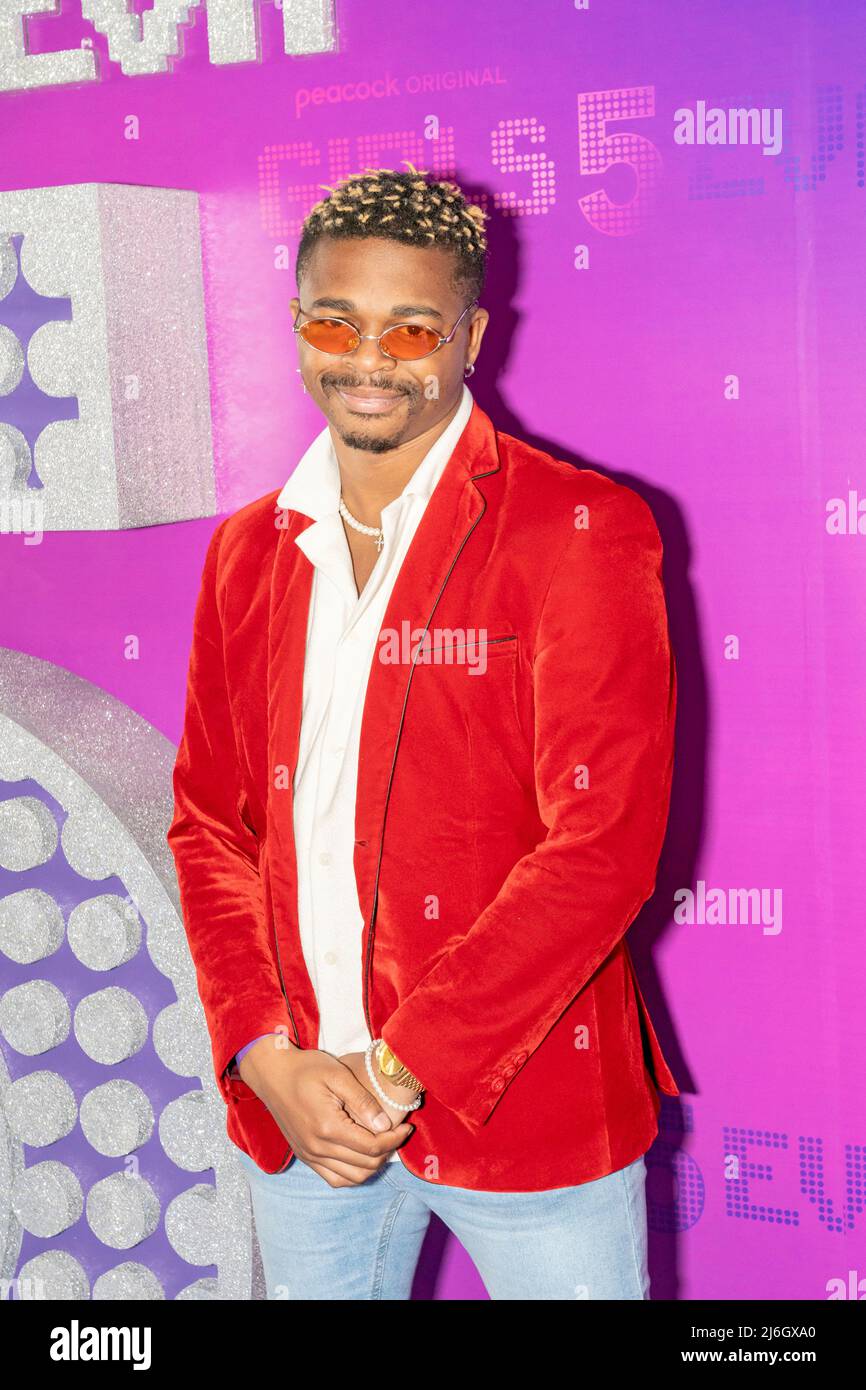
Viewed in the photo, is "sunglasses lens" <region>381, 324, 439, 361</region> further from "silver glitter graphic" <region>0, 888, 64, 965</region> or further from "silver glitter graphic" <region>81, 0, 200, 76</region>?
"silver glitter graphic" <region>0, 888, 64, 965</region>

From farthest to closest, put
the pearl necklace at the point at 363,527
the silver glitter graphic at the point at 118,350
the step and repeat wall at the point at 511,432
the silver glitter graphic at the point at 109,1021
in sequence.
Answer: the silver glitter graphic at the point at 109,1021 < the silver glitter graphic at the point at 118,350 < the step and repeat wall at the point at 511,432 < the pearl necklace at the point at 363,527

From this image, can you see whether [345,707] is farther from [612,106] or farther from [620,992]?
[612,106]

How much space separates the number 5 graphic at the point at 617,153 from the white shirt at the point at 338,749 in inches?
20.1

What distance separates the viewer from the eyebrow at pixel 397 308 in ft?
6.51

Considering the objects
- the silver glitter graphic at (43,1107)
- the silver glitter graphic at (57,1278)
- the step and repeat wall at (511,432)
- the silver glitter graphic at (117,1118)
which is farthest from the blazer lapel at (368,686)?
the silver glitter graphic at (57,1278)

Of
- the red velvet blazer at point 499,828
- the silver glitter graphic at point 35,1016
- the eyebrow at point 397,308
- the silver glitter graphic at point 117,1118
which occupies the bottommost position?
the silver glitter graphic at point 117,1118

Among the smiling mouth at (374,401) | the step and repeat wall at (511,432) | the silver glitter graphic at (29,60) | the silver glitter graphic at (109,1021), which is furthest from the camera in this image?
the silver glitter graphic at (109,1021)

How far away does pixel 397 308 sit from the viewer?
1.98 m

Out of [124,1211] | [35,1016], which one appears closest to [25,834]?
[35,1016]

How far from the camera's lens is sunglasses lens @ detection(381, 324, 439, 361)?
6.48ft

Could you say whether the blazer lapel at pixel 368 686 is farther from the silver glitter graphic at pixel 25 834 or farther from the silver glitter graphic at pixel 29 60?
the silver glitter graphic at pixel 29 60

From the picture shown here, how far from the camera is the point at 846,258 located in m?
2.30

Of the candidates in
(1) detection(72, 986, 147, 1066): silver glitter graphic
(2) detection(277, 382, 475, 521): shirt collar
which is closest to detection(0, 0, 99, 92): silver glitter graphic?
(2) detection(277, 382, 475, 521): shirt collar

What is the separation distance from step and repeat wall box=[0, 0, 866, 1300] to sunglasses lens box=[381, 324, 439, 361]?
57 centimetres
